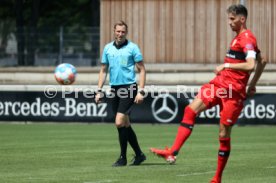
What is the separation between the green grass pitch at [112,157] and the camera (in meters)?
13.3

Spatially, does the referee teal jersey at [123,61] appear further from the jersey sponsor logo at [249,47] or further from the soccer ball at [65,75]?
the soccer ball at [65,75]

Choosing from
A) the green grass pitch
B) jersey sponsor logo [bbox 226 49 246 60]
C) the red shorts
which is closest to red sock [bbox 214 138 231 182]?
the red shorts

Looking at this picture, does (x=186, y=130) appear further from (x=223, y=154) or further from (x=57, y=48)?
(x=57, y=48)

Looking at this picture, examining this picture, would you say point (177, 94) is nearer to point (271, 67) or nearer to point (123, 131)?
point (271, 67)

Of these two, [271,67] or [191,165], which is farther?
[271,67]

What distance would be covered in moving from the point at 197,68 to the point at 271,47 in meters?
2.75

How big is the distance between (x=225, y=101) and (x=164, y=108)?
1691 cm

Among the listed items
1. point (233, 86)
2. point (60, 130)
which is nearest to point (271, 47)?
point (60, 130)

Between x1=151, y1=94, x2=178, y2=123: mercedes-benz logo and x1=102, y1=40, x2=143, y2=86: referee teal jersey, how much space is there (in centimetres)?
1365

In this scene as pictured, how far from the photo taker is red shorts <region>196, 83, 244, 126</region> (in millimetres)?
12211

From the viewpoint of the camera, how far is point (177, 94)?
29.0 metres

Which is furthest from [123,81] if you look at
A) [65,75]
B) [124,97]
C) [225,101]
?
[65,75]

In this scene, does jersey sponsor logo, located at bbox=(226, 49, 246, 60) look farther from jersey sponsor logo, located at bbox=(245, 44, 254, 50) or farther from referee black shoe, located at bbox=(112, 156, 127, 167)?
referee black shoe, located at bbox=(112, 156, 127, 167)

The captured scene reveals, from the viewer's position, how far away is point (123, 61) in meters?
15.4
